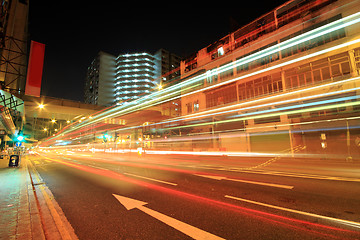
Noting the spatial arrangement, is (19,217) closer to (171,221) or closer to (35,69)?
(171,221)

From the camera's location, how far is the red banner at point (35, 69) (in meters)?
15.5

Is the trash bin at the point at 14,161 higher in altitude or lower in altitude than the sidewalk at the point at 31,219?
higher

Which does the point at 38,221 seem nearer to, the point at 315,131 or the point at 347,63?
the point at 315,131

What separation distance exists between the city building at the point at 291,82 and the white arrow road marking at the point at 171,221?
14428 mm

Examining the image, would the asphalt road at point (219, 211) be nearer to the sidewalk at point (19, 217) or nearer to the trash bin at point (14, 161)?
the sidewalk at point (19, 217)

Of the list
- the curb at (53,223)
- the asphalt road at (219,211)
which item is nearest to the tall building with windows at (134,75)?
the asphalt road at (219,211)

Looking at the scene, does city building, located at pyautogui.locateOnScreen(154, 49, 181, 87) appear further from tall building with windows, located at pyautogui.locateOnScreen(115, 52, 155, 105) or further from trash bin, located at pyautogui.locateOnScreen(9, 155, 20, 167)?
trash bin, located at pyautogui.locateOnScreen(9, 155, 20, 167)

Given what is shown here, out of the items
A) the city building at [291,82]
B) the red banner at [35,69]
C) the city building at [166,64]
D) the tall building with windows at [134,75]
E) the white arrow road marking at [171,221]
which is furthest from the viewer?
the tall building with windows at [134,75]

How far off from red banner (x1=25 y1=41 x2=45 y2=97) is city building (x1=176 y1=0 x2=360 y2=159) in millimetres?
16182

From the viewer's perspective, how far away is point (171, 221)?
409 cm

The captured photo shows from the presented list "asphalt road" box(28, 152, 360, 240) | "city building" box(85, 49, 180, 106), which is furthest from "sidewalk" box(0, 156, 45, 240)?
"city building" box(85, 49, 180, 106)

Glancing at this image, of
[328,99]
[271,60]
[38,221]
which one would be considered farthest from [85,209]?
[271,60]

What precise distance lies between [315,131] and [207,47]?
1063 inches

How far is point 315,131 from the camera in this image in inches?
790
